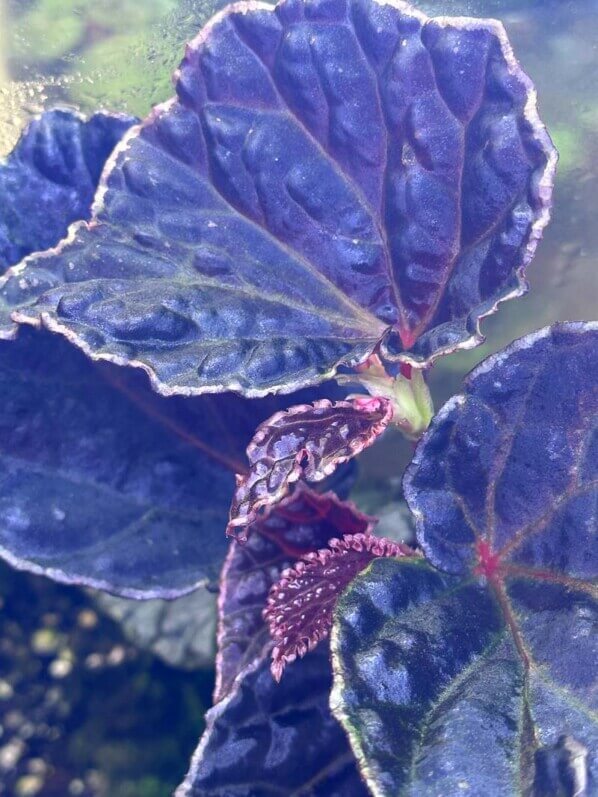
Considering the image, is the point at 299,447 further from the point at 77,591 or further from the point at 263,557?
the point at 77,591

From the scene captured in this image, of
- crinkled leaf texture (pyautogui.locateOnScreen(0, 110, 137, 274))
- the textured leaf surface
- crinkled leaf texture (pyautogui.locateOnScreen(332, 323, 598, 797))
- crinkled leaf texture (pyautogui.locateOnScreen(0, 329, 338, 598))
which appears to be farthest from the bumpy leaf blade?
crinkled leaf texture (pyautogui.locateOnScreen(0, 110, 137, 274))

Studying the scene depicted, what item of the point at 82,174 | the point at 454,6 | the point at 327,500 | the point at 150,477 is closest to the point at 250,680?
the point at 327,500

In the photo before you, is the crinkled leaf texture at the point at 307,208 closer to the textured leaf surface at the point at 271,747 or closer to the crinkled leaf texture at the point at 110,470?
the crinkled leaf texture at the point at 110,470

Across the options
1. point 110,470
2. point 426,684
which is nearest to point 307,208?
point 110,470

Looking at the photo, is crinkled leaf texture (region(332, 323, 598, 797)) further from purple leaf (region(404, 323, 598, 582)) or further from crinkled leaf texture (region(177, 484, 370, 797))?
crinkled leaf texture (region(177, 484, 370, 797))

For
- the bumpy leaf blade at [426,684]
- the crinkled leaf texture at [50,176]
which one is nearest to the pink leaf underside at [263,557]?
the bumpy leaf blade at [426,684]

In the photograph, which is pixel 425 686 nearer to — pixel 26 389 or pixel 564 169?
pixel 26 389
